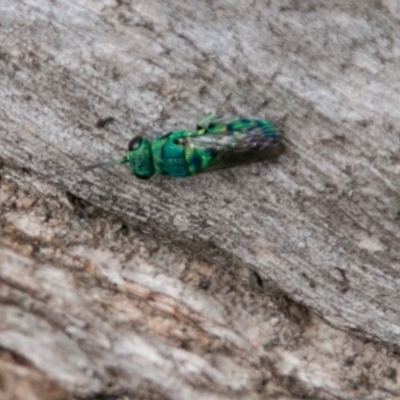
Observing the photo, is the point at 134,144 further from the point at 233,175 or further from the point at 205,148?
the point at 233,175

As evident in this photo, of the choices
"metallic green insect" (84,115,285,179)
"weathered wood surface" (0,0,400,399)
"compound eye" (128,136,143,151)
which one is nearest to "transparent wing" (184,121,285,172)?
"metallic green insect" (84,115,285,179)

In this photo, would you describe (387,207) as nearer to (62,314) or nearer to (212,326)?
(212,326)

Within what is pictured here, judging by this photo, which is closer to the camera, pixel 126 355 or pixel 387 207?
pixel 126 355

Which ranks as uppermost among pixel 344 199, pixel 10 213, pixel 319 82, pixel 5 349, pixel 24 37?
pixel 319 82

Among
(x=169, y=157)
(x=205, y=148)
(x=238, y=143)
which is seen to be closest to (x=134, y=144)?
(x=169, y=157)

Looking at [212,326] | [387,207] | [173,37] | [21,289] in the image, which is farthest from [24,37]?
[387,207]

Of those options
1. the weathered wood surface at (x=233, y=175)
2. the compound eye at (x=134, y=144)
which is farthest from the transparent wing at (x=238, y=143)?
the compound eye at (x=134, y=144)

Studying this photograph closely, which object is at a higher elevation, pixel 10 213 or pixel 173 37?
pixel 173 37
